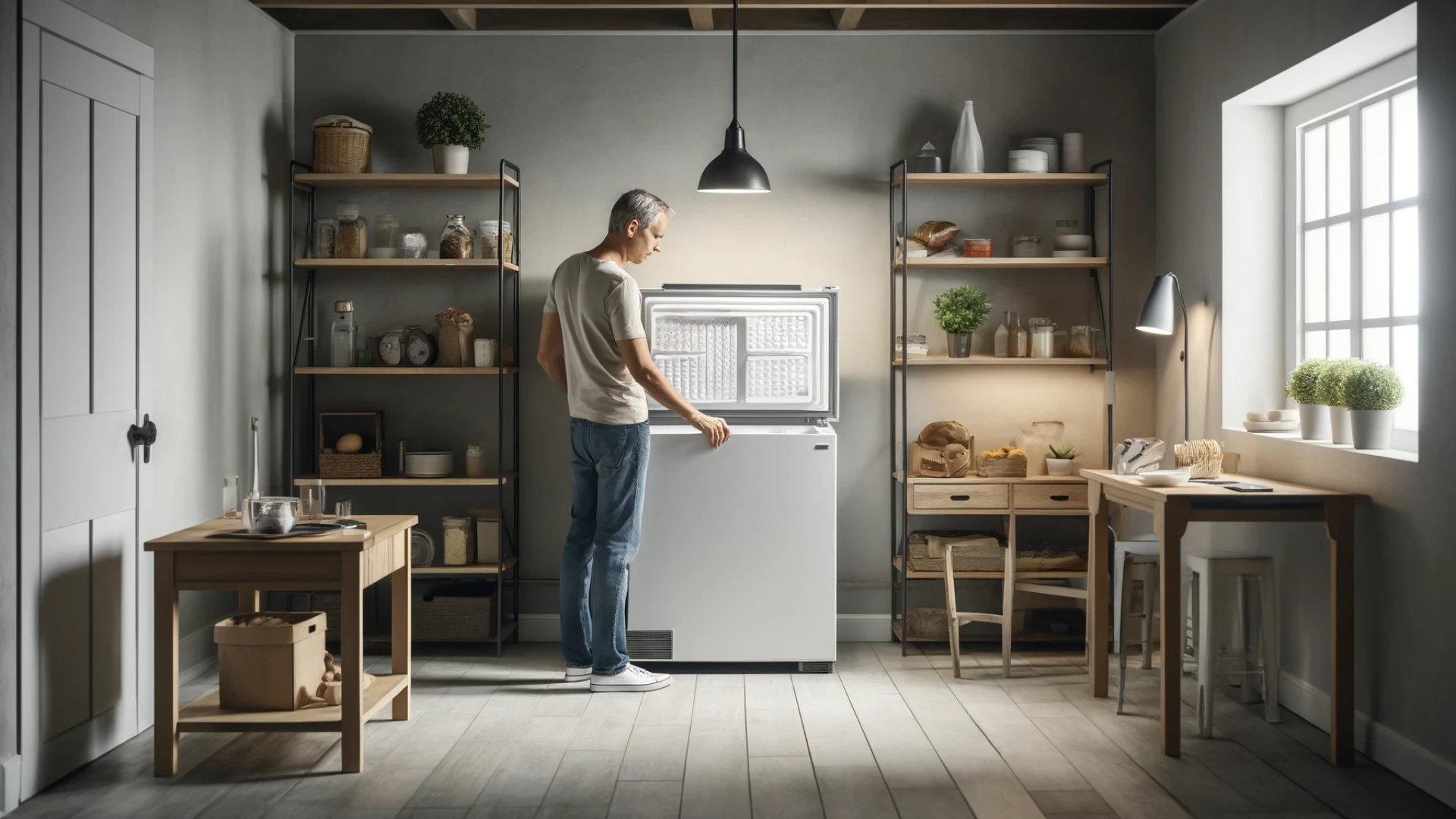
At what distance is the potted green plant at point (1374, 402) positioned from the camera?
3.21 metres

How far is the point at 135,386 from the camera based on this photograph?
3.39 metres

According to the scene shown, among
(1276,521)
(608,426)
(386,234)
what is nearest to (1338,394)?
(1276,521)

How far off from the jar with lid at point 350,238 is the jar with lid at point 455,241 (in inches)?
12.4

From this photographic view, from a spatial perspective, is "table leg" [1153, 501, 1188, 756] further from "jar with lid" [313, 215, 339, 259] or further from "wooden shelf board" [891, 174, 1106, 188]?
"jar with lid" [313, 215, 339, 259]

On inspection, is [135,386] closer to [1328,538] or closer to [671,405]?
[671,405]

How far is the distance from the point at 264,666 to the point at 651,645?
1.44 m

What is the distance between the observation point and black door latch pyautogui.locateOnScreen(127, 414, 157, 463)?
3.36 metres

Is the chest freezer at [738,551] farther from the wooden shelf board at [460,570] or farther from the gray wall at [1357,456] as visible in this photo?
the gray wall at [1357,456]

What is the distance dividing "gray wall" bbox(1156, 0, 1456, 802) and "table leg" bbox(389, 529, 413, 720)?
2787 mm

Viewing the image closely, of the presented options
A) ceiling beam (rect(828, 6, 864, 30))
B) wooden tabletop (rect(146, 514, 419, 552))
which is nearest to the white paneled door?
wooden tabletop (rect(146, 514, 419, 552))

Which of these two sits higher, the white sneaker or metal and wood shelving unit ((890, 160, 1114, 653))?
metal and wood shelving unit ((890, 160, 1114, 653))

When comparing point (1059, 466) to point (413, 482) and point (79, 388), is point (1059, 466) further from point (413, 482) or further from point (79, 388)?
point (79, 388)

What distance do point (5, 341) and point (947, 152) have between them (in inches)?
136

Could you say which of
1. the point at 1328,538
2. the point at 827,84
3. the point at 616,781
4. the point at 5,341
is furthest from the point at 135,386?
the point at 1328,538
